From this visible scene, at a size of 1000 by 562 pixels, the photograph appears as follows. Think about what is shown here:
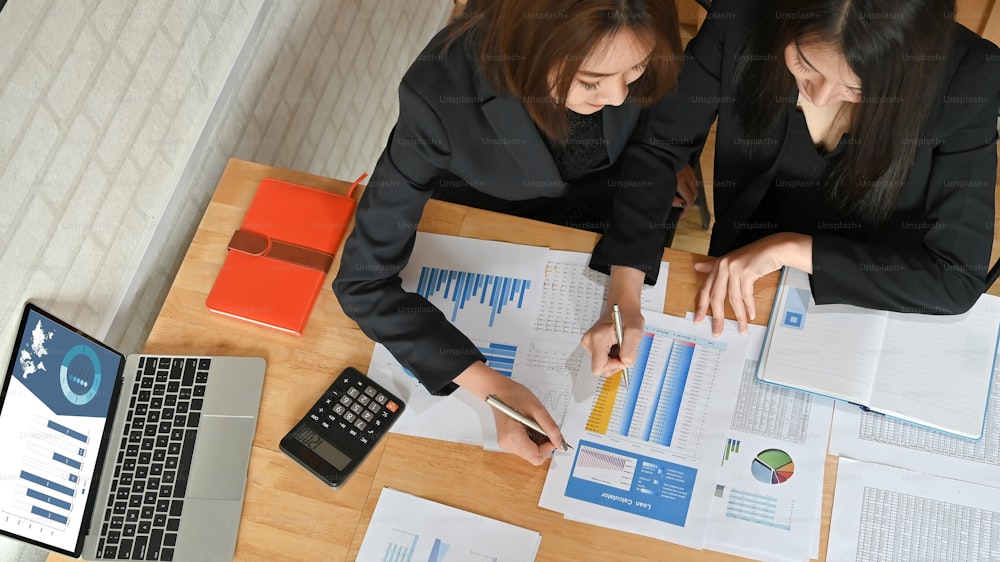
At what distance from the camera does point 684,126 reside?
1.51 m

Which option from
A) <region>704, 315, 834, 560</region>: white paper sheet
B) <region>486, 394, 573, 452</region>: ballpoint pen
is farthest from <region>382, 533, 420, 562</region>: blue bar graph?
<region>704, 315, 834, 560</region>: white paper sheet

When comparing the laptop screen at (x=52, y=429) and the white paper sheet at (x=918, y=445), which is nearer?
the laptop screen at (x=52, y=429)

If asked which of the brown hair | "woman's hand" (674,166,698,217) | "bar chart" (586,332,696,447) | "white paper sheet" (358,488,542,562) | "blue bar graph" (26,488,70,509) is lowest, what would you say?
"blue bar graph" (26,488,70,509)

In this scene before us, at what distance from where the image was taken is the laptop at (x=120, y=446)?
1.13 metres

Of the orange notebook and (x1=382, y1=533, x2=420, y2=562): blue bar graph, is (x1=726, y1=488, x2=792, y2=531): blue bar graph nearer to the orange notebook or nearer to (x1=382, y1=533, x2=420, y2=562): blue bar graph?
(x1=382, y1=533, x2=420, y2=562): blue bar graph

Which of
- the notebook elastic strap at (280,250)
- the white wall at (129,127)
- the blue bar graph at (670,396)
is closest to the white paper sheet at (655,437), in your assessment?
the blue bar graph at (670,396)

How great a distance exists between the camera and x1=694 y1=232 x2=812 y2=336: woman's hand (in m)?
1.34

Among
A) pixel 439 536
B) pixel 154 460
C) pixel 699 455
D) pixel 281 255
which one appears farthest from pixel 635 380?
pixel 154 460

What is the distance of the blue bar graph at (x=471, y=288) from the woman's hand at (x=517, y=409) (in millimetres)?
127

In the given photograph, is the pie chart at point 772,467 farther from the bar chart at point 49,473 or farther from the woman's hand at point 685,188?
the bar chart at point 49,473

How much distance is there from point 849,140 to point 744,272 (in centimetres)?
28

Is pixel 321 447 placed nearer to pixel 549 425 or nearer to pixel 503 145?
pixel 549 425

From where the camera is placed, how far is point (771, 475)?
48.3 inches

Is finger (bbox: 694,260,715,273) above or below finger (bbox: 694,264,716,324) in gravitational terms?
above
